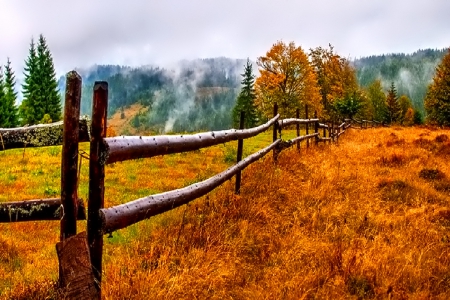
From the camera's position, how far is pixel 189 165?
1380cm

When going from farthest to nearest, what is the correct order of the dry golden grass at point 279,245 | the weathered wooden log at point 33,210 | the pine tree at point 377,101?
1. the pine tree at point 377,101
2. the dry golden grass at point 279,245
3. the weathered wooden log at point 33,210

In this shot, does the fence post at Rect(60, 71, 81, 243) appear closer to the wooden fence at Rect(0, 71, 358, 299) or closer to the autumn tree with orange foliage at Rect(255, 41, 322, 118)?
the wooden fence at Rect(0, 71, 358, 299)

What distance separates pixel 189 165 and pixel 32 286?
10.5m

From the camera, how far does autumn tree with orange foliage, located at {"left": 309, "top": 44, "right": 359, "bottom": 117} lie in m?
57.8

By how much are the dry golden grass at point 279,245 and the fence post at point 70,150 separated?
0.66 metres

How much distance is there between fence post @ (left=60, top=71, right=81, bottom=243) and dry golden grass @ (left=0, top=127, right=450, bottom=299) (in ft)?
2.15

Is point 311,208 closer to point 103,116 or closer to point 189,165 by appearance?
point 103,116

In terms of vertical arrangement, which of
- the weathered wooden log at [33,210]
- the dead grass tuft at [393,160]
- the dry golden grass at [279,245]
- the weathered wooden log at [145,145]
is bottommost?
the dry golden grass at [279,245]

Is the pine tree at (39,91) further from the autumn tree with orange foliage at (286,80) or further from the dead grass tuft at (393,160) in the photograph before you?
the dead grass tuft at (393,160)

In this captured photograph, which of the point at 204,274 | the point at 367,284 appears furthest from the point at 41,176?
the point at 367,284

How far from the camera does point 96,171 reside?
297 cm

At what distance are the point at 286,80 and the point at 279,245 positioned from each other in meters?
45.0

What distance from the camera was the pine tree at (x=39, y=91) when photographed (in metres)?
61.9

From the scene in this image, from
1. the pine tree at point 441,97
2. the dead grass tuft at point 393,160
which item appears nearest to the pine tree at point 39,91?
the pine tree at point 441,97
